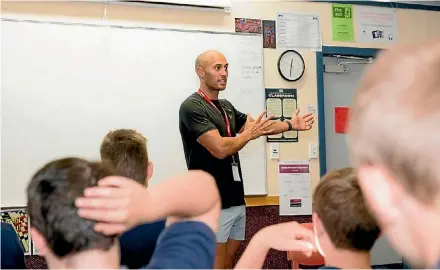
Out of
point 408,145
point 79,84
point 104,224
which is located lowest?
point 104,224

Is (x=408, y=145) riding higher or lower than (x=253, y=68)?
lower

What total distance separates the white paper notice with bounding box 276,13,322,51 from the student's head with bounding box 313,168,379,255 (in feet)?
8.75

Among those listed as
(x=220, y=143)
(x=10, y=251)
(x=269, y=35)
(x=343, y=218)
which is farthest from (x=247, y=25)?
(x=10, y=251)

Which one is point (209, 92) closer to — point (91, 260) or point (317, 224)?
point (317, 224)

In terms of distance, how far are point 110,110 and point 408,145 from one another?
9.58ft

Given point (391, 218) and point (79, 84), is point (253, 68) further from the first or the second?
point (391, 218)

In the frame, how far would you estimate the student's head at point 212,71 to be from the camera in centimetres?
282

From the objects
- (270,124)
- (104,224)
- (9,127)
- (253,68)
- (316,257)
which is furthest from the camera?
(253,68)

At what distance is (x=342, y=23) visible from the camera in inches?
156

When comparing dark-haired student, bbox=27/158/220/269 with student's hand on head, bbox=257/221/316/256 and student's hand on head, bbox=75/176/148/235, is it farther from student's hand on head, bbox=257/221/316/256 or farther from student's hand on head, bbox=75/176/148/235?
student's hand on head, bbox=257/221/316/256

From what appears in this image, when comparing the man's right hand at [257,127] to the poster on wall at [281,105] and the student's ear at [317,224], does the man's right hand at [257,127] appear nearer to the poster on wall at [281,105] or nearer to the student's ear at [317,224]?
the poster on wall at [281,105]

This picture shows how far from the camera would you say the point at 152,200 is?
2.31ft

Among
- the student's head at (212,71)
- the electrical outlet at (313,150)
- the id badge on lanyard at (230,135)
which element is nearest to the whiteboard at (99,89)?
the electrical outlet at (313,150)

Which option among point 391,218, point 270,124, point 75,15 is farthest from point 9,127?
point 391,218
